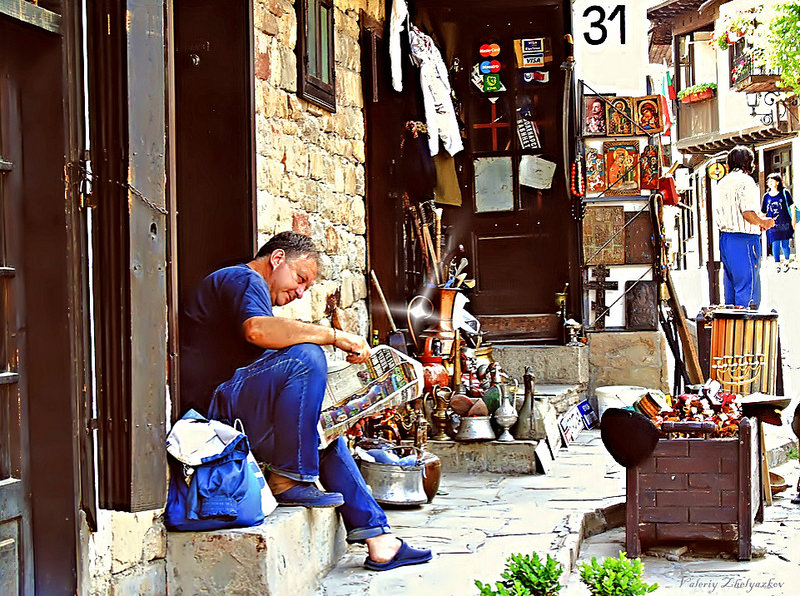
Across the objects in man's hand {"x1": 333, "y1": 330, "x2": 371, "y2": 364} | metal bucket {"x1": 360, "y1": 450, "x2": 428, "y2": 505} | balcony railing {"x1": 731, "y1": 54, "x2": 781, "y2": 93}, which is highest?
balcony railing {"x1": 731, "y1": 54, "x2": 781, "y2": 93}

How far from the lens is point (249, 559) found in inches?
154

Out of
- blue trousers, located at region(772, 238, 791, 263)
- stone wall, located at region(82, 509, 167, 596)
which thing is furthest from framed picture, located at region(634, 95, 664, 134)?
blue trousers, located at region(772, 238, 791, 263)

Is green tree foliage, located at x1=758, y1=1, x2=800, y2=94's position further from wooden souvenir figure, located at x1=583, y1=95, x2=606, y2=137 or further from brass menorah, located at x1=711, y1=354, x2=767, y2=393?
brass menorah, located at x1=711, y1=354, x2=767, y2=393

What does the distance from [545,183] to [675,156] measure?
2405cm

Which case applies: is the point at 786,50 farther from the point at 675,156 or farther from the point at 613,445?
the point at 675,156

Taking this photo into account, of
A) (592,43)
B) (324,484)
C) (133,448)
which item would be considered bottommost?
(324,484)

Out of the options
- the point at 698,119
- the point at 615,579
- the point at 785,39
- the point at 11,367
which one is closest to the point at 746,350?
the point at 615,579

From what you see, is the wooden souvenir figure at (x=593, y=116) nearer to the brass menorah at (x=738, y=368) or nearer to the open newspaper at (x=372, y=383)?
the brass menorah at (x=738, y=368)

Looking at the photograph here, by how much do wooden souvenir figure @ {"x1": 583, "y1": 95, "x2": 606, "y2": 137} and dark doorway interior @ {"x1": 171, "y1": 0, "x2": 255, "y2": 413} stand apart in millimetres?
5488

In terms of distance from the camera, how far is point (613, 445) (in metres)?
4.99

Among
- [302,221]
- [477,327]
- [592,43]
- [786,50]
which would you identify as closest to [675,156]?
[786,50]

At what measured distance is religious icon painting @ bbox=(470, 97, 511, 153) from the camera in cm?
939

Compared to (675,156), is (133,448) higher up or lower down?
lower down

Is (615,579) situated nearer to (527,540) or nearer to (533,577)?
(533,577)
